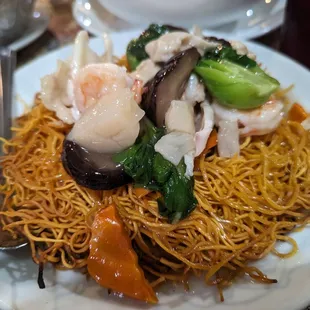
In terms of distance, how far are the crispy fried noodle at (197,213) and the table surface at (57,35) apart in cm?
104

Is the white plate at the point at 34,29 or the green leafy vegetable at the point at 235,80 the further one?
the white plate at the point at 34,29

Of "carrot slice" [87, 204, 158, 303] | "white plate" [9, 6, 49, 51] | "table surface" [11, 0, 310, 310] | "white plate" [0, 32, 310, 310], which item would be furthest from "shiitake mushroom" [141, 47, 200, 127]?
"white plate" [9, 6, 49, 51]

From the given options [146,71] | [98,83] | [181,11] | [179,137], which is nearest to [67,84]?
[98,83]

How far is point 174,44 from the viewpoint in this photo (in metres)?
1.42

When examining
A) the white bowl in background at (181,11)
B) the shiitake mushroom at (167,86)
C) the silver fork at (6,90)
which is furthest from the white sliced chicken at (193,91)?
the white bowl in background at (181,11)

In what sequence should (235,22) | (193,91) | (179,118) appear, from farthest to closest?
(235,22) → (193,91) → (179,118)

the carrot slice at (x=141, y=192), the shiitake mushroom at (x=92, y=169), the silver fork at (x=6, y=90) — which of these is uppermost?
the shiitake mushroom at (x=92, y=169)

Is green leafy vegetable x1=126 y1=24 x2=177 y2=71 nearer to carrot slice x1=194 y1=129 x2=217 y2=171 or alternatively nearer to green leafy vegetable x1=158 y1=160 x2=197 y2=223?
carrot slice x1=194 y1=129 x2=217 y2=171

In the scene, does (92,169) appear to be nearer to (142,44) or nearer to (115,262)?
(115,262)

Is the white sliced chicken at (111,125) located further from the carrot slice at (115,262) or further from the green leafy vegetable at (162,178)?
the carrot slice at (115,262)

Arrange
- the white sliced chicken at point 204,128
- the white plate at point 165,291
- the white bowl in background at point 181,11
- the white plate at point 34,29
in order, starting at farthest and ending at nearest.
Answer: the white plate at point 34,29 < the white bowl in background at point 181,11 < the white sliced chicken at point 204,128 < the white plate at point 165,291

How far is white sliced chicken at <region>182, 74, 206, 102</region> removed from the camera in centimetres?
135

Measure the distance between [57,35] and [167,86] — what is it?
148 centimetres

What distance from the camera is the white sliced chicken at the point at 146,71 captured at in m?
1.45
